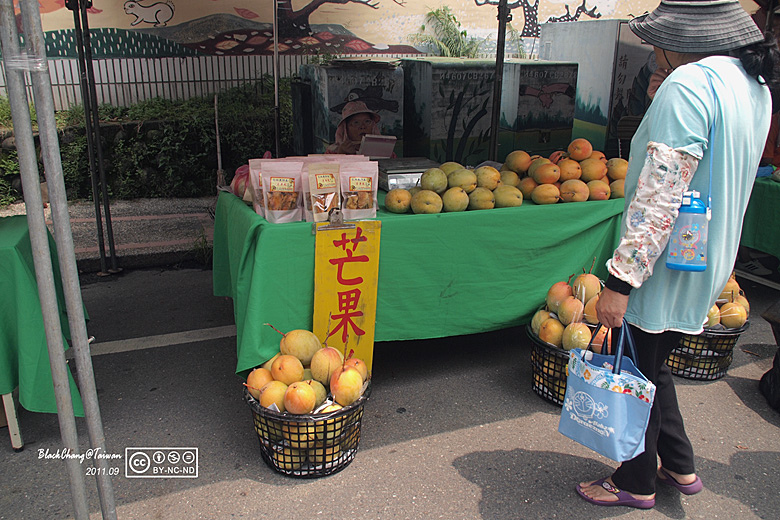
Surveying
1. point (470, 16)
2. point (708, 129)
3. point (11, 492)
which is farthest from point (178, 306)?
point (470, 16)

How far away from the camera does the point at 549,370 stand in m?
3.03

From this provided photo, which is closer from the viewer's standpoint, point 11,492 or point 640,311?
point 640,311

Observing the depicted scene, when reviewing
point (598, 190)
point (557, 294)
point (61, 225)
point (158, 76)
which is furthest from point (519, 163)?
point (158, 76)

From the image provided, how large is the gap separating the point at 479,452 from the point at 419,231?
3.49 feet

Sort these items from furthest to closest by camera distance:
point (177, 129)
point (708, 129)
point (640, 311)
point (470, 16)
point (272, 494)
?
1. point (470, 16)
2. point (177, 129)
3. point (272, 494)
4. point (640, 311)
5. point (708, 129)

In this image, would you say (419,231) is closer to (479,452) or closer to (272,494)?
(479,452)

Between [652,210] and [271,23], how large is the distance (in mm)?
9551

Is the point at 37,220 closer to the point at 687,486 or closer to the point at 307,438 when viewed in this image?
the point at 307,438

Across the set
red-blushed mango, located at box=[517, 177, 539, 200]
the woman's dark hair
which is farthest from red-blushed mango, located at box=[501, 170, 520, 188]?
the woman's dark hair

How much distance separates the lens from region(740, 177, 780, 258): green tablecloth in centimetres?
416

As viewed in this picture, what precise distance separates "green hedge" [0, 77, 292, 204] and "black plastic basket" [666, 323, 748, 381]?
230 inches

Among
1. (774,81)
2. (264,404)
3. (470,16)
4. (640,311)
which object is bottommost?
(264,404)

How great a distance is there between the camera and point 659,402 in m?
2.28

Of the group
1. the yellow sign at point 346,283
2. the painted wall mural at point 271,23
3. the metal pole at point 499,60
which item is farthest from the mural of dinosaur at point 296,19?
the yellow sign at point 346,283
